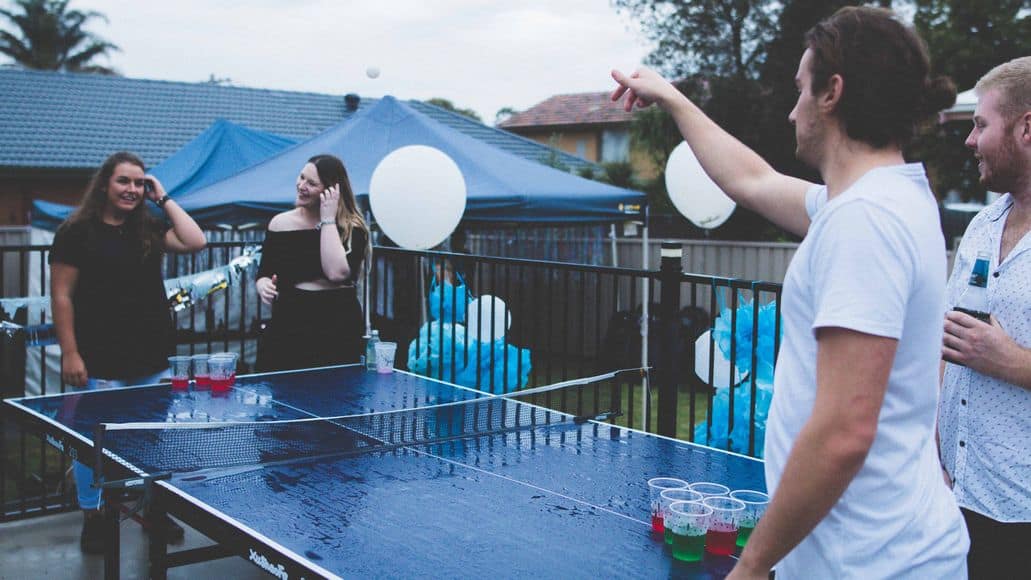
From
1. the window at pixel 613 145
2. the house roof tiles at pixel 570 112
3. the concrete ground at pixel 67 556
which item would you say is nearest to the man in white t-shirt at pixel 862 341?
the concrete ground at pixel 67 556

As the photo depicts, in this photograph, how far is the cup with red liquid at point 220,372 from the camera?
4.07 meters

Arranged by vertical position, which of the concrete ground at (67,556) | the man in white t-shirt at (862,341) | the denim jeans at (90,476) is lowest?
the concrete ground at (67,556)

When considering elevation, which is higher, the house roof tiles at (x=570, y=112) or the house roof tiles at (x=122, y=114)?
the house roof tiles at (x=570, y=112)

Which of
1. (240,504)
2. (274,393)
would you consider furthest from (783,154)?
(240,504)

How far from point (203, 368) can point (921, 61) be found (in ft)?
11.4

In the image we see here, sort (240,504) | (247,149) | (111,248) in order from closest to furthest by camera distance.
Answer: (240,504) < (111,248) < (247,149)

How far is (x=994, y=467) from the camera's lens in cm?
222

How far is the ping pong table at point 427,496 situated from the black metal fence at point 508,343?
31.0 inches

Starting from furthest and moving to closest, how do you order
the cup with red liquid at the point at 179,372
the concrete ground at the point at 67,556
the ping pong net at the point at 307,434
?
the concrete ground at the point at 67,556 < the cup with red liquid at the point at 179,372 < the ping pong net at the point at 307,434

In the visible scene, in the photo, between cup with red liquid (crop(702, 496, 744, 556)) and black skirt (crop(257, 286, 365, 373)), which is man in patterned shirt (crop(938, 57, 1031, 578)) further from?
black skirt (crop(257, 286, 365, 373))

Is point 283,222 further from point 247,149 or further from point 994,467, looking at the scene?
point 247,149

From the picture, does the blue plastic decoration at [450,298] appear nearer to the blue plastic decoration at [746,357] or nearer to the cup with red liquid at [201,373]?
the blue plastic decoration at [746,357]

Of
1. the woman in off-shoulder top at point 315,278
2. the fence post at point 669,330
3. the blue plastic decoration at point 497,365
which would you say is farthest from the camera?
the blue plastic decoration at point 497,365

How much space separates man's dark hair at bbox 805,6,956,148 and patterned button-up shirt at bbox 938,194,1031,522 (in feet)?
3.08
